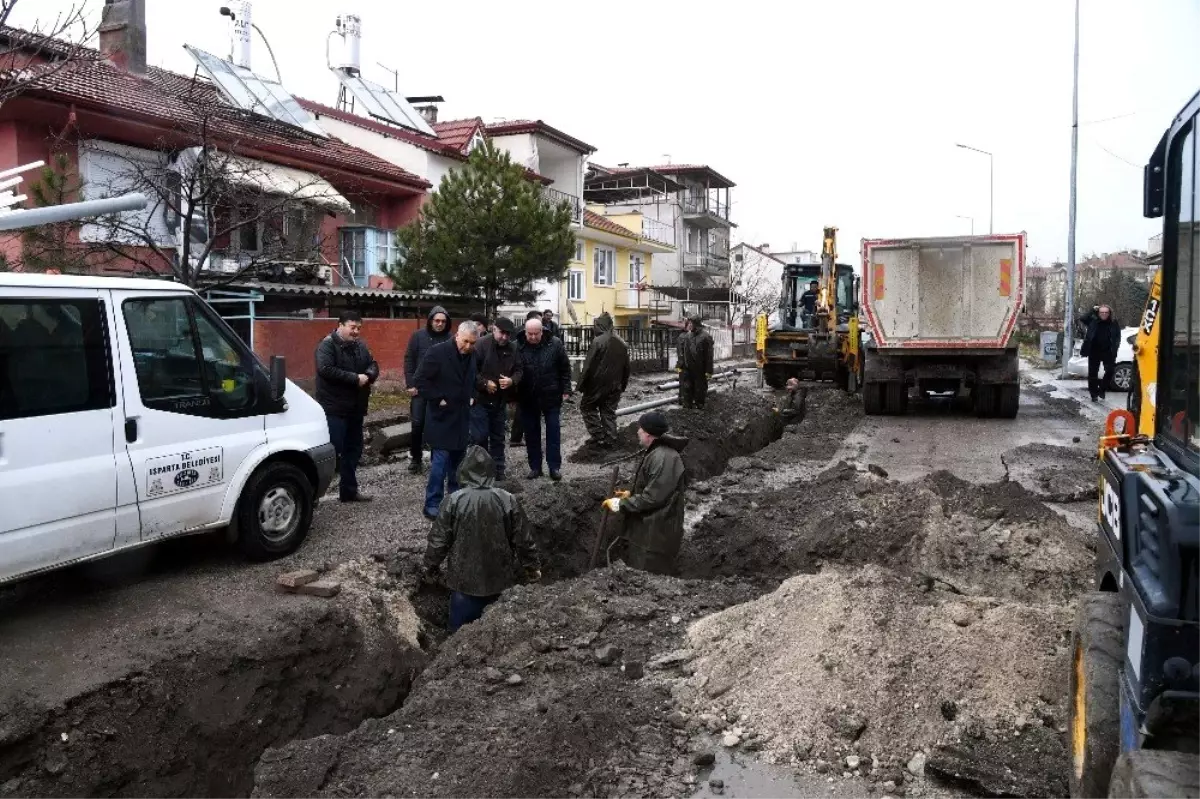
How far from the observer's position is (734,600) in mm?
5500

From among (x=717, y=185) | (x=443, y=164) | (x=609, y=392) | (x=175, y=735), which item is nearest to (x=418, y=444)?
(x=609, y=392)

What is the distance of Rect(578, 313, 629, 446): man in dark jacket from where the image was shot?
10.6 meters

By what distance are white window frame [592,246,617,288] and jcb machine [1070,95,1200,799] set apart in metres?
32.7

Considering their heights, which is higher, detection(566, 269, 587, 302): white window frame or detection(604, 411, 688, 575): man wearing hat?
detection(566, 269, 587, 302): white window frame

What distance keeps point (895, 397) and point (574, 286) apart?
20462mm

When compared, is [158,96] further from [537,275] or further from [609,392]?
[609,392]

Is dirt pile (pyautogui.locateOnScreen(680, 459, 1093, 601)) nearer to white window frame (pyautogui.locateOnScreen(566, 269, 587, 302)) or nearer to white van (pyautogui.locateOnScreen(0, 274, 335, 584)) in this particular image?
white van (pyautogui.locateOnScreen(0, 274, 335, 584))

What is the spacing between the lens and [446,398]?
25.4 ft

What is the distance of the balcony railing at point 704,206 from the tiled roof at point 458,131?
20.6 meters

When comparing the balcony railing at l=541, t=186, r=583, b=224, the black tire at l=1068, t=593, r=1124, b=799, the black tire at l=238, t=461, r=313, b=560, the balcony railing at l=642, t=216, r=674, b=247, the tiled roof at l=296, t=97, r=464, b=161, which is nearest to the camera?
the black tire at l=1068, t=593, r=1124, b=799

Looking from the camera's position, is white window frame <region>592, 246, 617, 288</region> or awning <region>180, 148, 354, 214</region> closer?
awning <region>180, 148, 354, 214</region>

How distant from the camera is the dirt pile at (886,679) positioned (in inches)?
147

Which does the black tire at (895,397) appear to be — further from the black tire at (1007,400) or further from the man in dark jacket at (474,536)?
the man in dark jacket at (474,536)

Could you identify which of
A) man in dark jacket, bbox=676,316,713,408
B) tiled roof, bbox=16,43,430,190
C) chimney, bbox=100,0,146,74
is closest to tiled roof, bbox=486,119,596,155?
tiled roof, bbox=16,43,430,190
